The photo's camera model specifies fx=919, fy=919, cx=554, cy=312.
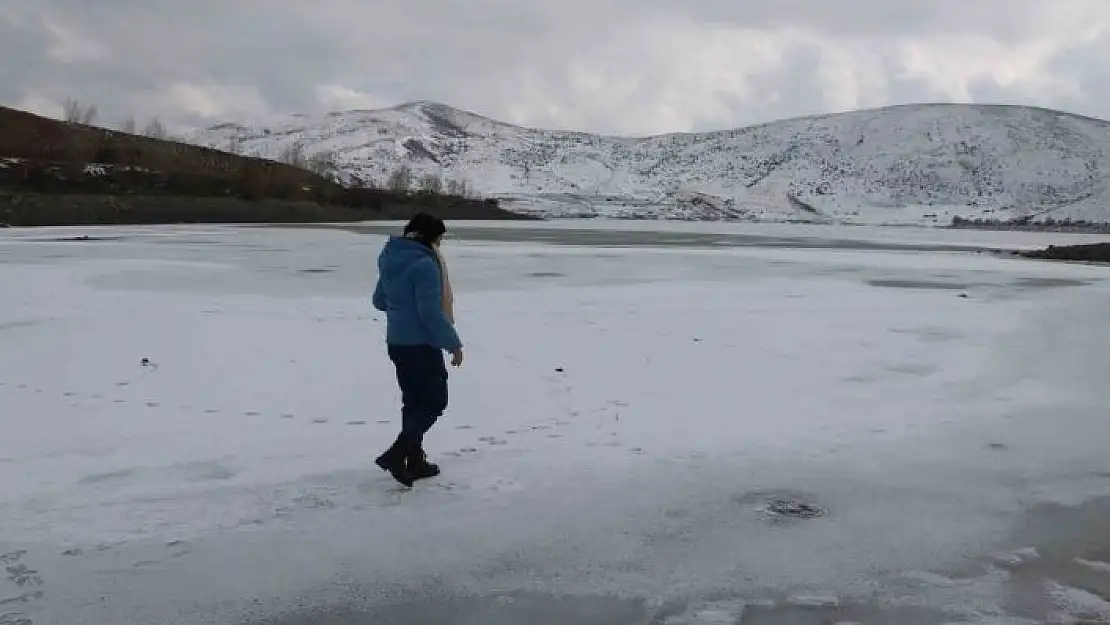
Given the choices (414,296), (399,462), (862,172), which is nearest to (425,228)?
(414,296)

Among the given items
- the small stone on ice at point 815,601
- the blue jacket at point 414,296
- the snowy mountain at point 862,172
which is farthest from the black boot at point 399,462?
the snowy mountain at point 862,172

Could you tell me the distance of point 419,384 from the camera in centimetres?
531

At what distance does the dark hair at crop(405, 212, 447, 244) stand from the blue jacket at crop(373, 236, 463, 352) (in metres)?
0.04

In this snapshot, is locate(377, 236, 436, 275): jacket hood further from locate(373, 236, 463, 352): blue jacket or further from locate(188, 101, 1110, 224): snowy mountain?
locate(188, 101, 1110, 224): snowy mountain

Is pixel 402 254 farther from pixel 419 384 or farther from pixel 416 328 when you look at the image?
pixel 419 384

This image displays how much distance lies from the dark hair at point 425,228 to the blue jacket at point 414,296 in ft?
0.14

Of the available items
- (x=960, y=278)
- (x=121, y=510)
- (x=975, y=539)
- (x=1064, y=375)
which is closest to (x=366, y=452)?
(x=121, y=510)

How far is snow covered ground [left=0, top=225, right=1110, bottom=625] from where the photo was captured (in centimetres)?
395

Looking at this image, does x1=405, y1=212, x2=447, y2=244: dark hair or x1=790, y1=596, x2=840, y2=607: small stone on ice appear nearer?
x1=790, y1=596, x2=840, y2=607: small stone on ice

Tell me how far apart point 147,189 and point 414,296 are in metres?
67.3

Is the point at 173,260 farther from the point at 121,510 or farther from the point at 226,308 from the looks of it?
the point at 121,510

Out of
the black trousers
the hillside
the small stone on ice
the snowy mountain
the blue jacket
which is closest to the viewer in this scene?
the small stone on ice

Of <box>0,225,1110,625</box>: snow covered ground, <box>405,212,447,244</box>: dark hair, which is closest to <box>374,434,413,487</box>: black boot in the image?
<box>0,225,1110,625</box>: snow covered ground

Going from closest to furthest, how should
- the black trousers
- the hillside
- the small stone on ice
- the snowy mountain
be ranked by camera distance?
the small stone on ice → the black trousers → the hillside → the snowy mountain
